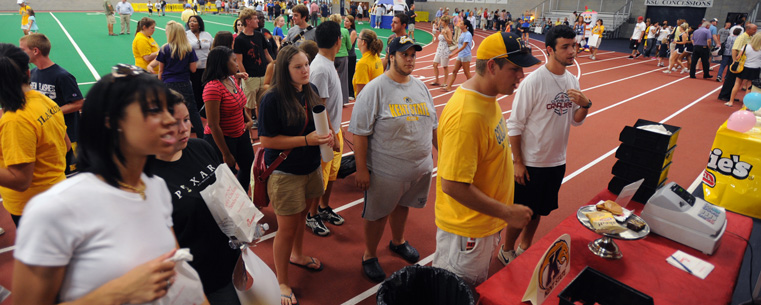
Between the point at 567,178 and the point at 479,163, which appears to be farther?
the point at 567,178

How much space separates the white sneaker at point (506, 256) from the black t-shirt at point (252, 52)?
16.7 feet

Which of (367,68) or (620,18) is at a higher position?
(620,18)

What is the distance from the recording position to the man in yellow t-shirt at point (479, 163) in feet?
6.96

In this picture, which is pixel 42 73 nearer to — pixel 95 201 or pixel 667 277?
pixel 95 201

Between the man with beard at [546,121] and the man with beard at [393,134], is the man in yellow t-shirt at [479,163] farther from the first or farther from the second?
the man with beard at [546,121]

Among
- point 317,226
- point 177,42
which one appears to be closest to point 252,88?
point 177,42

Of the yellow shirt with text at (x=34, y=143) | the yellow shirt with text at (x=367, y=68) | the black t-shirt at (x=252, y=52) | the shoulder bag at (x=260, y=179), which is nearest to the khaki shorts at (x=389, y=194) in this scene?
the shoulder bag at (x=260, y=179)

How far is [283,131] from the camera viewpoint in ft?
9.53

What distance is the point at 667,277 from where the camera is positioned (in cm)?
233

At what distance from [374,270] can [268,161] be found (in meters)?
1.37

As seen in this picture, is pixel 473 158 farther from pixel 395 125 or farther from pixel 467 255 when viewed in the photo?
pixel 395 125

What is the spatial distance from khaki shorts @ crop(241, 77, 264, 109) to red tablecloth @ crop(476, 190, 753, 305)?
18.8 feet

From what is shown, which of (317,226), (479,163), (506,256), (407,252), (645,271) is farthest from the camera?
(317,226)

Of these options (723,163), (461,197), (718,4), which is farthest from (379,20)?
(461,197)
